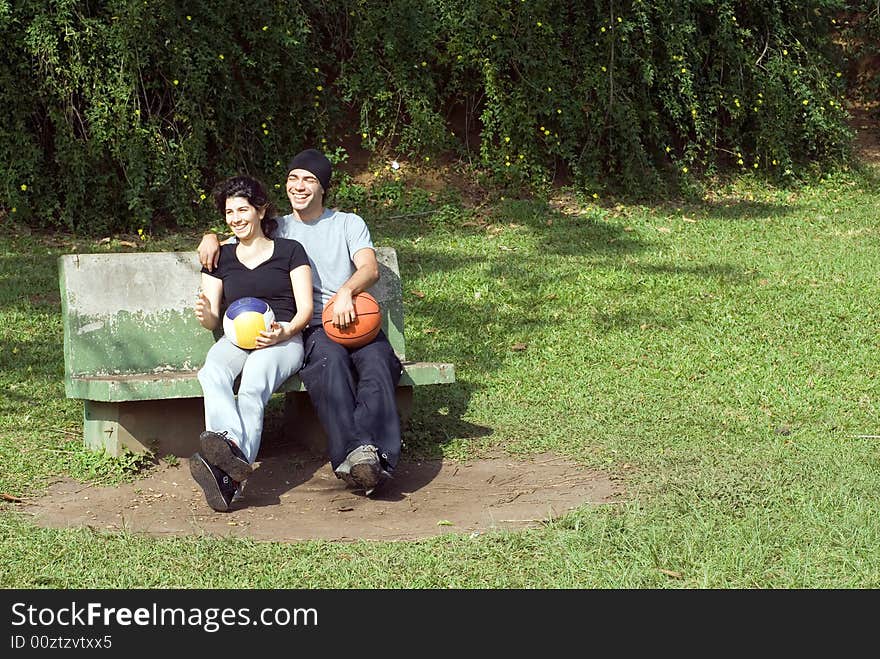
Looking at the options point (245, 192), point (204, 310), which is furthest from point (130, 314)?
point (245, 192)

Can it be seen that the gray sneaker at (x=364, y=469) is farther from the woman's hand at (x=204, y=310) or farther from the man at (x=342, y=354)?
the woman's hand at (x=204, y=310)

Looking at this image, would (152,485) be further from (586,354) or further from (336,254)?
(586,354)

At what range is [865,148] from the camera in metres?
14.8

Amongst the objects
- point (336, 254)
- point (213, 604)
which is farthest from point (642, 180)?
point (213, 604)

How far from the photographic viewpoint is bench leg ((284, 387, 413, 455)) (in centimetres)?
607

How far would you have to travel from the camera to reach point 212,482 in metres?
5.04

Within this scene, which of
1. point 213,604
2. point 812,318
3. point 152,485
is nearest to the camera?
point 213,604

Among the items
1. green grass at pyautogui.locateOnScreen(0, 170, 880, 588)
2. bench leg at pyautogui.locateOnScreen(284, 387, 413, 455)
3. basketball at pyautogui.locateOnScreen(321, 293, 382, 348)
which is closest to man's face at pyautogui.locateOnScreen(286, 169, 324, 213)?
basketball at pyautogui.locateOnScreen(321, 293, 382, 348)

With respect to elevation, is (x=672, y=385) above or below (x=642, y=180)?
below

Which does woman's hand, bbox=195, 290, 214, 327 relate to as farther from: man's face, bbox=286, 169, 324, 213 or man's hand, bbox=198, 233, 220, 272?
man's face, bbox=286, 169, 324, 213

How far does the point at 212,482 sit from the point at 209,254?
126 centimetres

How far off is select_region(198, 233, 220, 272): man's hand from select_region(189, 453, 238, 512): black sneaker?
1091 mm

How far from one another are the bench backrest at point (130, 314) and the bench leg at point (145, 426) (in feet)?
0.64

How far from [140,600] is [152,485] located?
4.94 ft
